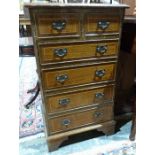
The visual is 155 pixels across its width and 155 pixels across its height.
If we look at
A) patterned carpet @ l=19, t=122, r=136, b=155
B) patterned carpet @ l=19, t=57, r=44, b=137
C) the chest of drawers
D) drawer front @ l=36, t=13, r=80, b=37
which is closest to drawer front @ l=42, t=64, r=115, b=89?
the chest of drawers

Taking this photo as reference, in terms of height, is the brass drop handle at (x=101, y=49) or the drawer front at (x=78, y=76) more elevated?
the brass drop handle at (x=101, y=49)

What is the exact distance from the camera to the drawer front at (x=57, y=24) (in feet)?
3.92

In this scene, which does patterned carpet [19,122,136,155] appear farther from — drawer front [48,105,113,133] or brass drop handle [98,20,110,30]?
brass drop handle [98,20,110,30]

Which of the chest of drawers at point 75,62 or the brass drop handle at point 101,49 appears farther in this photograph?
the brass drop handle at point 101,49

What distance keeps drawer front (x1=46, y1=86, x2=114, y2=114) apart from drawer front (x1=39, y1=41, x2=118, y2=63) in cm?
28

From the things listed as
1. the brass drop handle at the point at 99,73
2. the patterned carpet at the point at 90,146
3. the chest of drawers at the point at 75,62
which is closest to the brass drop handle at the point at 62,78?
the chest of drawers at the point at 75,62

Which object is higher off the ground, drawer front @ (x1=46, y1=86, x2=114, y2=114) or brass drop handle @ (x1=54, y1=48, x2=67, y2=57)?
brass drop handle @ (x1=54, y1=48, x2=67, y2=57)

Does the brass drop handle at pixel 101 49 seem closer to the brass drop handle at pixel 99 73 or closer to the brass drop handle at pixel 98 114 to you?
the brass drop handle at pixel 99 73

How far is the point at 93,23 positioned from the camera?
1.32 meters

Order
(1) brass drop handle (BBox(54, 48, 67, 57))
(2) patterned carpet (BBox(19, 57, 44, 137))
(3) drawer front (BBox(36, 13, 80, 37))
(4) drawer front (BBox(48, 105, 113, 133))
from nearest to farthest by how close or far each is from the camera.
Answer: (3) drawer front (BBox(36, 13, 80, 37)) → (1) brass drop handle (BBox(54, 48, 67, 57)) → (4) drawer front (BBox(48, 105, 113, 133)) → (2) patterned carpet (BBox(19, 57, 44, 137))

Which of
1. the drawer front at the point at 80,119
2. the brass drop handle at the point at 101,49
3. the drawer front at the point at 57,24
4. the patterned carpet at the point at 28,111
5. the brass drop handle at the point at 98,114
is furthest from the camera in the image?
the patterned carpet at the point at 28,111

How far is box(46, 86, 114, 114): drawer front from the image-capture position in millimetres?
1463
